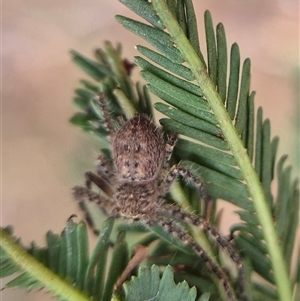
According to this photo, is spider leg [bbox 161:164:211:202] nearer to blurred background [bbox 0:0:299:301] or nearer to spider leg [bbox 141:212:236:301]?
spider leg [bbox 141:212:236:301]

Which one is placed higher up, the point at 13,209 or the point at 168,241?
the point at 168,241

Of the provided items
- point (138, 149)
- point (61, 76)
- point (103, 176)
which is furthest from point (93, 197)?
point (61, 76)

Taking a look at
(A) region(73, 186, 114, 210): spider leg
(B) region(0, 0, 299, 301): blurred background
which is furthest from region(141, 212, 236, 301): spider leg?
(B) region(0, 0, 299, 301): blurred background

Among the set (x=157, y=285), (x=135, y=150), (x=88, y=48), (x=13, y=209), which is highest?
(x=88, y=48)

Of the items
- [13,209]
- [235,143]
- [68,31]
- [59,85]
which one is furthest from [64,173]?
[235,143]

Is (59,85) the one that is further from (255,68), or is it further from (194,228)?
(194,228)

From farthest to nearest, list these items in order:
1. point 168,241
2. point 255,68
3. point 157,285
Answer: point 255,68
point 168,241
point 157,285
